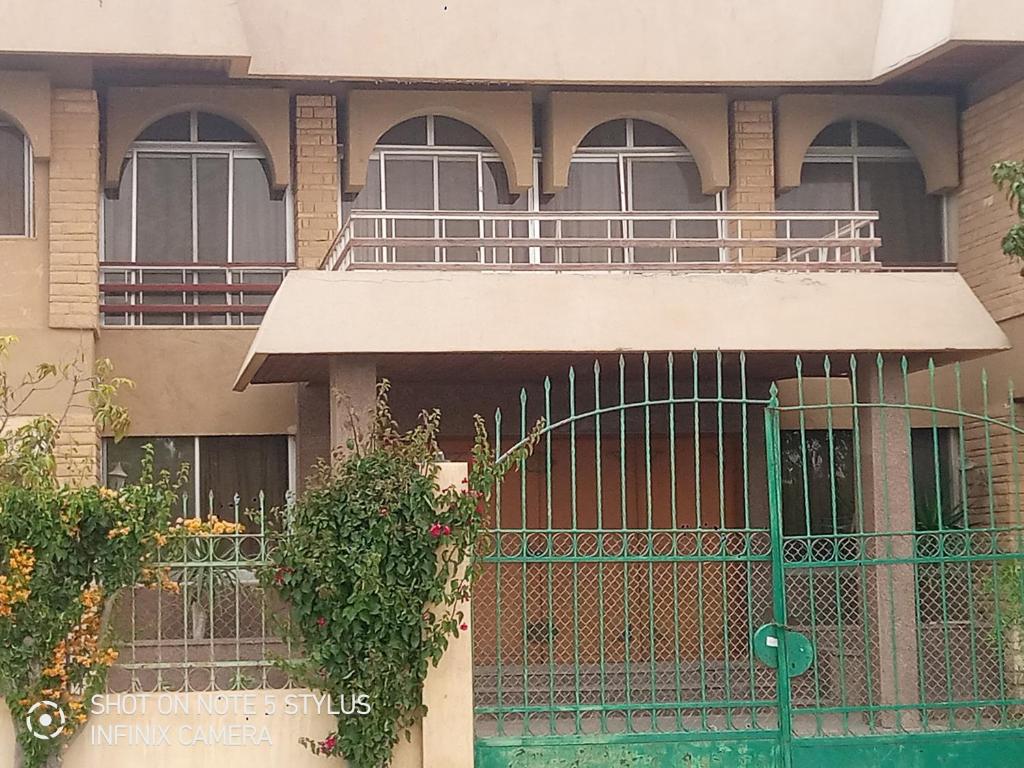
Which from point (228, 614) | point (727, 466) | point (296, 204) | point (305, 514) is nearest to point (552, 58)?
point (296, 204)

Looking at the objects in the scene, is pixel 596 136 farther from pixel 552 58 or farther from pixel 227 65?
pixel 227 65

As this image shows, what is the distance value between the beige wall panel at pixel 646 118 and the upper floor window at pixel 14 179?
15.6 feet

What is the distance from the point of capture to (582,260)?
14289 millimetres

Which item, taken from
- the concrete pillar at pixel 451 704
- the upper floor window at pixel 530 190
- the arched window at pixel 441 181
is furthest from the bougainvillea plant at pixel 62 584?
the arched window at pixel 441 181

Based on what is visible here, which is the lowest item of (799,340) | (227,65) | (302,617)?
(302,617)

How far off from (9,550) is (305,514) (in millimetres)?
1579

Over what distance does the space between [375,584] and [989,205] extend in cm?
836

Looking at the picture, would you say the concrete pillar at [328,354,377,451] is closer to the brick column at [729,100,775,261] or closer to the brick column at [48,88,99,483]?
the brick column at [48,88,99,483]

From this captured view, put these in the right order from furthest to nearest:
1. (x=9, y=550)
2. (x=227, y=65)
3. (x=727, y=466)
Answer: (x=727, y=466) → (x=227, y=65) → (x=9, y=550)

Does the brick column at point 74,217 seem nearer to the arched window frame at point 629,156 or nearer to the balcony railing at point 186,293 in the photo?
the balcony railing at point 186,293

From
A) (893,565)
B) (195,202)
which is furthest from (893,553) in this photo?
(195,202)

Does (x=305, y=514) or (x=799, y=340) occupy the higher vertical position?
(x=799, y=340)

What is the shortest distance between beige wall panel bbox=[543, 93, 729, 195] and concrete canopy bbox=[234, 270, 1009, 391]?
3311mm

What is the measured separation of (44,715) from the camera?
809 centimetres
